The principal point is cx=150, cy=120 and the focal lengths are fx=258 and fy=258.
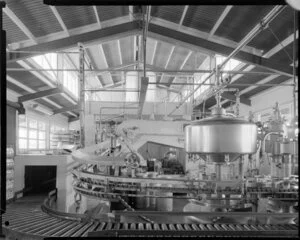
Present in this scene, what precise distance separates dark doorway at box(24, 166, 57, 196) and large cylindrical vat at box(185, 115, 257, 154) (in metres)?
4.88

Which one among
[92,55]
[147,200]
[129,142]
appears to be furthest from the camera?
[92,55]

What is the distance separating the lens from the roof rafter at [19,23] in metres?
3.30

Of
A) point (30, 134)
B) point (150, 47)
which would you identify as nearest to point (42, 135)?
point (30, 134)

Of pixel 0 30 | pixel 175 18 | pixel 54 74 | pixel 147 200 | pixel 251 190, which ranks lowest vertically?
pixel 147 200

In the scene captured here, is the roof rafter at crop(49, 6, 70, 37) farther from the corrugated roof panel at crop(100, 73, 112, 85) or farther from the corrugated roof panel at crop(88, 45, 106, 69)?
the corrugated roof panel at crop(100, 73, 112, 85)

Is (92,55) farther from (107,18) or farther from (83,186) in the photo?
(83,186)

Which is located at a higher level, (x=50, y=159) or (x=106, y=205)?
(x=50, y=159)

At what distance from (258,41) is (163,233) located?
4.00 m

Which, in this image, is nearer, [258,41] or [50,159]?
[258,41]

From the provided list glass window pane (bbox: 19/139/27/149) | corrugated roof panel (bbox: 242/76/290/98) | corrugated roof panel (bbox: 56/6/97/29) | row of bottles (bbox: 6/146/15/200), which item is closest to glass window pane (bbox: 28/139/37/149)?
glass window pane (bbox: 19/139/27/149)

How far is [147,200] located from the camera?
3.78 metres

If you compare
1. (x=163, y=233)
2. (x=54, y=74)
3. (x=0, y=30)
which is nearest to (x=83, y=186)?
(x=163, y=233)

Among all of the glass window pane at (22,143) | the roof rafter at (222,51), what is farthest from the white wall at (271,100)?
the glass window pane at (22,143)

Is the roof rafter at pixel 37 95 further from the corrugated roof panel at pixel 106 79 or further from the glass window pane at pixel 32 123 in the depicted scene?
the corrugated roof panel at pixel 106 79
